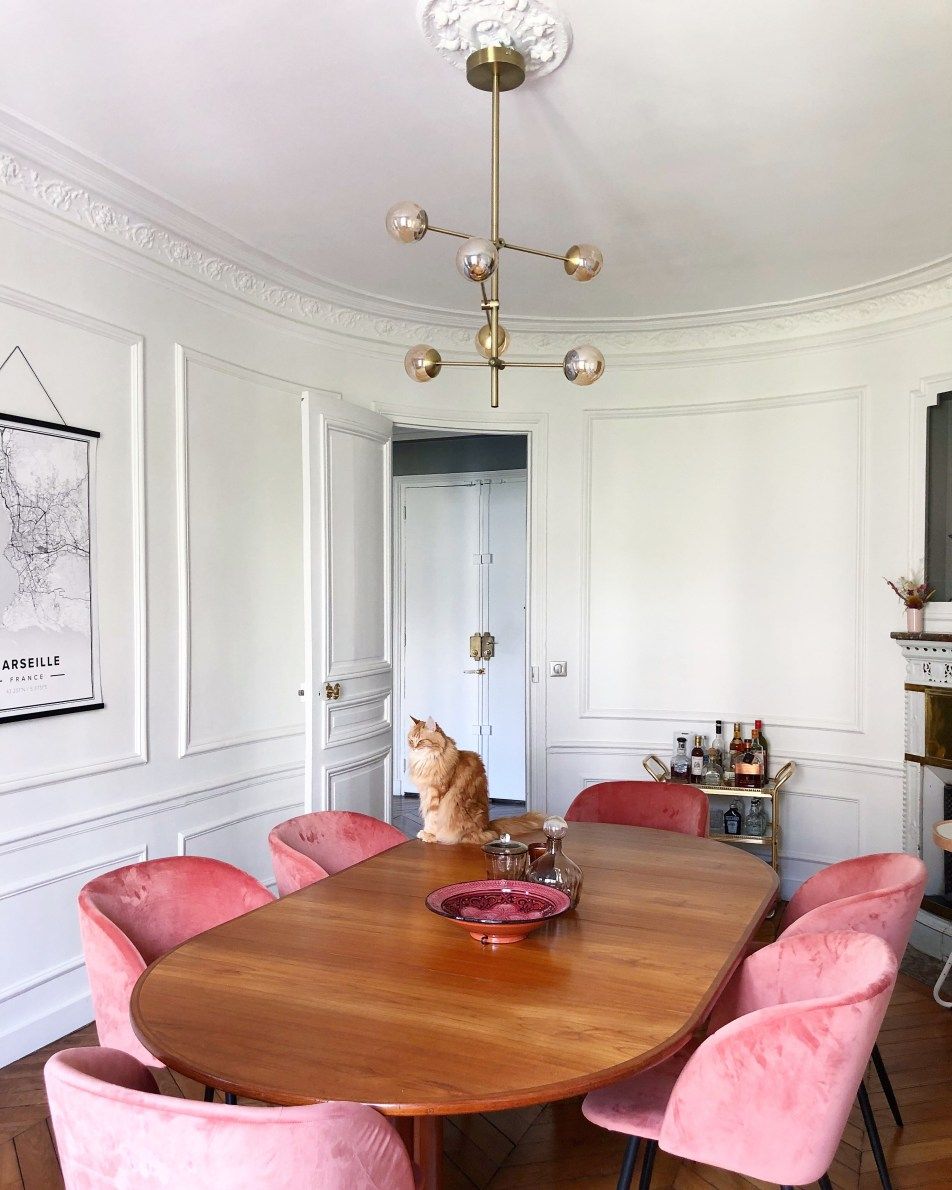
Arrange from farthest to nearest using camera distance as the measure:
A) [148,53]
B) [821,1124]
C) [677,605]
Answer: [677,605]
[148,53]
[821,1124]

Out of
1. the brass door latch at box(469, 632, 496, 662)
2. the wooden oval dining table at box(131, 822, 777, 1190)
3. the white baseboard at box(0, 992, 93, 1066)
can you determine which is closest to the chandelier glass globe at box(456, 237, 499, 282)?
the wooden oval dining table at box(131, 822, 777, 1190)

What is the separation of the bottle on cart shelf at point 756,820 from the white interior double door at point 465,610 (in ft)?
6.71

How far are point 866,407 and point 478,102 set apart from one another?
246 centimetres

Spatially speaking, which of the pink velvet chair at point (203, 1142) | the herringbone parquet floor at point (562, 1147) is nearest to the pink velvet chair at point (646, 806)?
the herringbone parquet floor at point (562, 1147)

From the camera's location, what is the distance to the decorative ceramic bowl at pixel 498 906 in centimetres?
185

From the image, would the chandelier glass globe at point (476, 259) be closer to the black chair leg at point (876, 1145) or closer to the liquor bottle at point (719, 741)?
the black chair leg at point (876, 1145)

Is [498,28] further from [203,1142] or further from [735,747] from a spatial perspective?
[735,747]

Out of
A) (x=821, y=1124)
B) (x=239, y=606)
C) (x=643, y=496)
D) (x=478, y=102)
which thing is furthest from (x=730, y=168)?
(x=821, y=1124)

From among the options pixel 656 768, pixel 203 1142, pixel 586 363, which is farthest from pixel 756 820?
pixel 203 1142

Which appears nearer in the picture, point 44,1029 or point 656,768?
point 44,1029

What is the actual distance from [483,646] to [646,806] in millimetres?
3216

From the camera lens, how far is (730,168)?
2.99 metres

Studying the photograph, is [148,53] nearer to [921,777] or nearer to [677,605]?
[677,605]

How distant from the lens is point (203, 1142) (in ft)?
3.59
